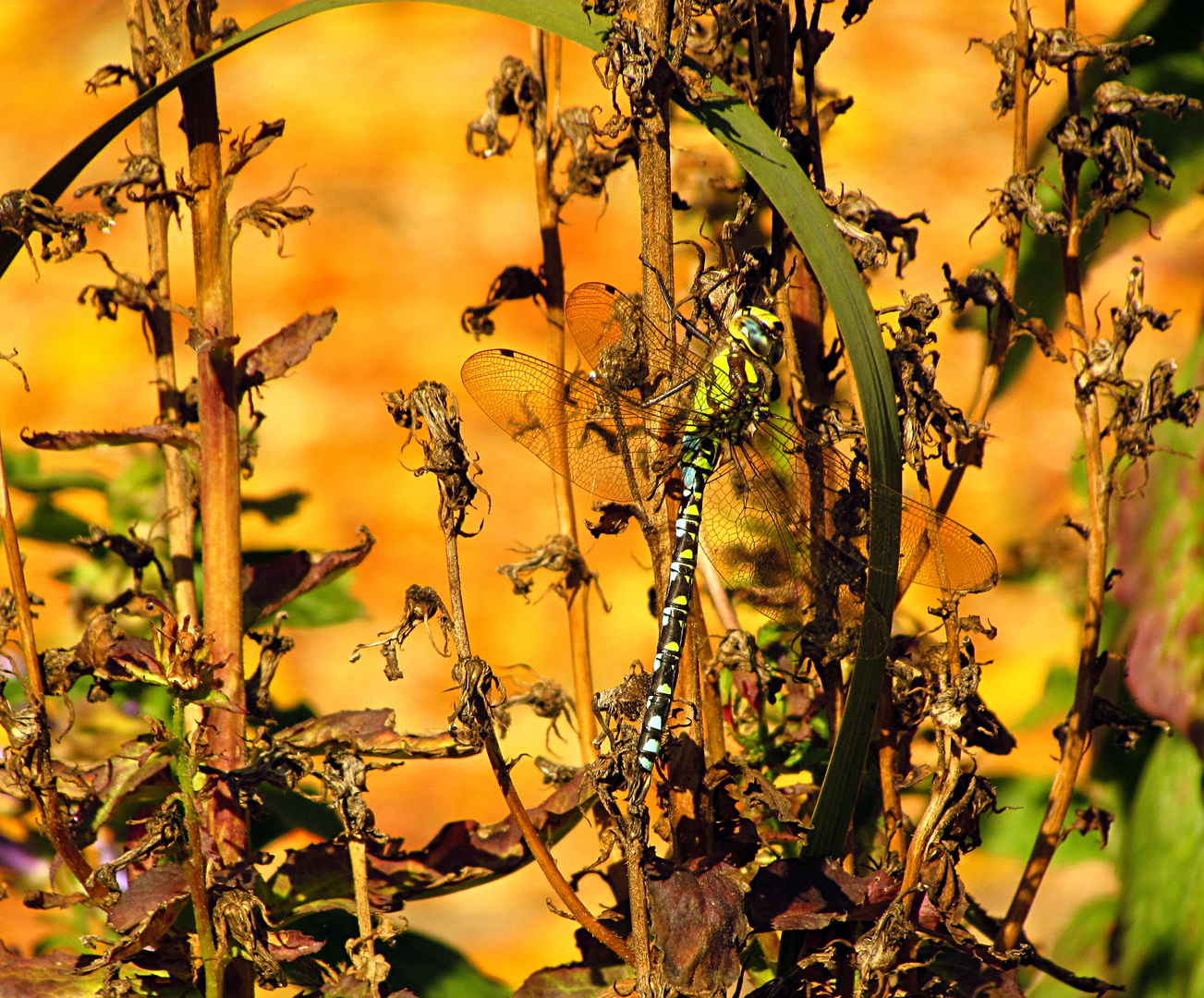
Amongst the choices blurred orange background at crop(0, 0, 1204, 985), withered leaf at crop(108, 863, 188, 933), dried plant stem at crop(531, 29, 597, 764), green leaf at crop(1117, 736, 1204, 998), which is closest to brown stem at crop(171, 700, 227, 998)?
withered leaf at crop(108, 863, 188, 933)

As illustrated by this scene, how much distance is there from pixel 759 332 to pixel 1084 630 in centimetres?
28

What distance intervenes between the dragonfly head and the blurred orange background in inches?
31.6

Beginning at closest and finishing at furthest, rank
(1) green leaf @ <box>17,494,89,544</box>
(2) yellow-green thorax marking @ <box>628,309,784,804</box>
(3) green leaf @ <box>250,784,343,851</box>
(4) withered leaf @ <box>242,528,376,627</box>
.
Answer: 1. (2) yellow-green thorax marking @ <box>628,309,784,804</box>
2. (4) withered leaf @ <box>242,528,376,627</box>
3. (3) green leaf @ <box>250,784,343,851</box>
4. (1) green leaf @ <box>17,494,89,544</box>

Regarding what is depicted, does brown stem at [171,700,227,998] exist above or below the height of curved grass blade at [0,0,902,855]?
below

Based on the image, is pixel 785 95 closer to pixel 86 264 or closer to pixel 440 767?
pixel 440 767

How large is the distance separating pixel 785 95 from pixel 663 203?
137 mm

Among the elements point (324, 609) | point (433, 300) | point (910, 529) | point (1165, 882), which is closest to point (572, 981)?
point (910, 529)

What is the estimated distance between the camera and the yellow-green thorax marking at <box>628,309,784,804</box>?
60cm

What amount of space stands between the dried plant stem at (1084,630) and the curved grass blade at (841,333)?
19cm

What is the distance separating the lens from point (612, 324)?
747 millimetres

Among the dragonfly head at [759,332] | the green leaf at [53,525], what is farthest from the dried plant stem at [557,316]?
the green leaf at [53,525]

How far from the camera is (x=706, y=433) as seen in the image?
0.80m

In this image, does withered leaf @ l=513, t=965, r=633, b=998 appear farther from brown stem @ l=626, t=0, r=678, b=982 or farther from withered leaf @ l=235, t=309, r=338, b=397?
withered leaf @ l=235, t=309, r=338, b=397

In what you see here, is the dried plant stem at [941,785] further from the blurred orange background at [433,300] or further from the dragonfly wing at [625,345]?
the blurred orange background at [433,300]
